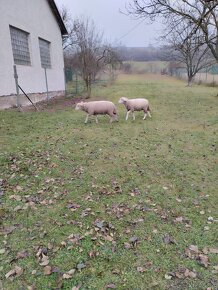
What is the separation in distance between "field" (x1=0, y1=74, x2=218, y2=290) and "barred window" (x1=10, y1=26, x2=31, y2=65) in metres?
Answer: 7.03

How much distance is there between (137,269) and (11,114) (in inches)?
380

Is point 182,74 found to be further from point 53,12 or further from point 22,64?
point 22,64

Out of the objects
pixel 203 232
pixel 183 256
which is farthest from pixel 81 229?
pixel 203 232

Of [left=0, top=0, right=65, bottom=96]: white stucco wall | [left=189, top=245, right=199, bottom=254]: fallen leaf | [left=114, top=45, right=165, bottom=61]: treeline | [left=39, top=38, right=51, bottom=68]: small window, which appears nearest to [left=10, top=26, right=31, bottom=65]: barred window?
[left=0, top=0, right=65, bottom=96]: white stucco wall

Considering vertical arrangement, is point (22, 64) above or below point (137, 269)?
above

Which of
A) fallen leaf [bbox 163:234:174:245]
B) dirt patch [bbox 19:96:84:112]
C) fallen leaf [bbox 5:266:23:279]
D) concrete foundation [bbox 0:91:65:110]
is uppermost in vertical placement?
concrete foundation [bbox 0:91:65:110]

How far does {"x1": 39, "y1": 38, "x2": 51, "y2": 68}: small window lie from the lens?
17562 mm

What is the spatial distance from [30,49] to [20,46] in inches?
51.3

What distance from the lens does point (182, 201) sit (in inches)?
185

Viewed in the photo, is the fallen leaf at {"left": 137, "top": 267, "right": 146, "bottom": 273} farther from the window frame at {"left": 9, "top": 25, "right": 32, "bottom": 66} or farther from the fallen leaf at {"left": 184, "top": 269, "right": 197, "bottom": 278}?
the window frame at {"left": 9, "top": 25, "right": 32, "bottom": 66}

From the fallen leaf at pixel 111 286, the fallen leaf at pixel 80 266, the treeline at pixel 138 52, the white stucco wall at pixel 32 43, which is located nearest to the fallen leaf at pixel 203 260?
the fallen leaf at pixel 111 286

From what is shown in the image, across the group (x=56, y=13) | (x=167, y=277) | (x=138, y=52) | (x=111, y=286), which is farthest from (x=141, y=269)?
(x=138, y=52)

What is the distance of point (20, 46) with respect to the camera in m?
14.1

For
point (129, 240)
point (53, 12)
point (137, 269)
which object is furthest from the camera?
point (53, 12)
